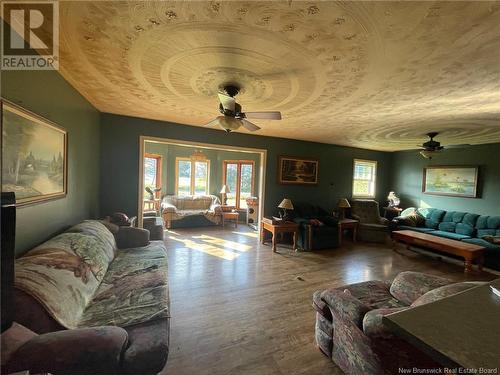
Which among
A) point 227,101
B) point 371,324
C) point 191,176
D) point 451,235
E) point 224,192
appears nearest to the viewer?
point 371,324

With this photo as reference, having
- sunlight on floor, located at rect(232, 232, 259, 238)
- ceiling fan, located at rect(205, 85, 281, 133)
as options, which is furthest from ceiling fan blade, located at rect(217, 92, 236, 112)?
sunlight on floor, located at rect(232, 232, 259, 238)

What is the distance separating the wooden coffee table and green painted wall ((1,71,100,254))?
5833 mm

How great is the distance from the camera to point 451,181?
5.58 m

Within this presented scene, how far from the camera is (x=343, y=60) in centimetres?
176

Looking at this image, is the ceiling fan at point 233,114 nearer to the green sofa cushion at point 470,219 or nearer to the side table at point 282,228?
the side table at point 282,228

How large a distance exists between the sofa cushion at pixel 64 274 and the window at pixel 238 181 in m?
5.68

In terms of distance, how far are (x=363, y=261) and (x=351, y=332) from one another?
2.97 m

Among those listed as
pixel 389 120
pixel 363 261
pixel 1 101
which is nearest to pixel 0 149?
pixel 1 101

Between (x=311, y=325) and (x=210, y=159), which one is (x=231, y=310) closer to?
(x=311, y=325)

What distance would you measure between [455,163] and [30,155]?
8.19 meters

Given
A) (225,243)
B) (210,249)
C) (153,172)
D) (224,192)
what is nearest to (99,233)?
(210,249)

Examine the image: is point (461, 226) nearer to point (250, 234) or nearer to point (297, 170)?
point (297, 170)

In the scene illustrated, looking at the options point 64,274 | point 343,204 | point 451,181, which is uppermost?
point 451,181
